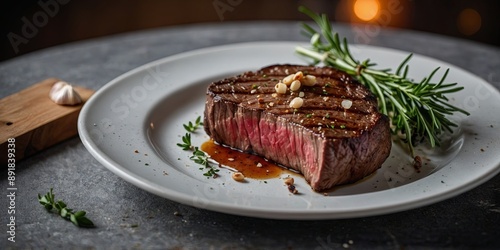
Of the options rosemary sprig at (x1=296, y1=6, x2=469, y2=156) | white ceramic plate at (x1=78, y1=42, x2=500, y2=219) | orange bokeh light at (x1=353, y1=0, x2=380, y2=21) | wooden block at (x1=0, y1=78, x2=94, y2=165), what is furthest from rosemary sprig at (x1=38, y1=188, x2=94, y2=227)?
orange bokeh light at (x1=353, y1=0, x2=380, y2=21)

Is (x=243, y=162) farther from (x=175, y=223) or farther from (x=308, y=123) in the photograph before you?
(x=175, y=223)

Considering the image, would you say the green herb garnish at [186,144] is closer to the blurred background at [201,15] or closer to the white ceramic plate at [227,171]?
the white ceramic plate at [227,171]

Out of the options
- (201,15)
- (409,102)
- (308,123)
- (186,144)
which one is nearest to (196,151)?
(186,144)

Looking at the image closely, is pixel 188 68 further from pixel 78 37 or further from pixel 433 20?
pixel 433 20

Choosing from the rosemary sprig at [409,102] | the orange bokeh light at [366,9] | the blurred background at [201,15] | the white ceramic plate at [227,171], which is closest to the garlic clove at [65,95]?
the white ceramic plate at [227,171]

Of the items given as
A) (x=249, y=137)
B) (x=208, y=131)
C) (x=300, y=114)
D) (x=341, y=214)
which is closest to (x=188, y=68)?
(x=208, y=131)

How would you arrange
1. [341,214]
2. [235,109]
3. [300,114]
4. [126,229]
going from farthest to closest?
[235,109]
[300,114]
[126,229]
[341,214]
